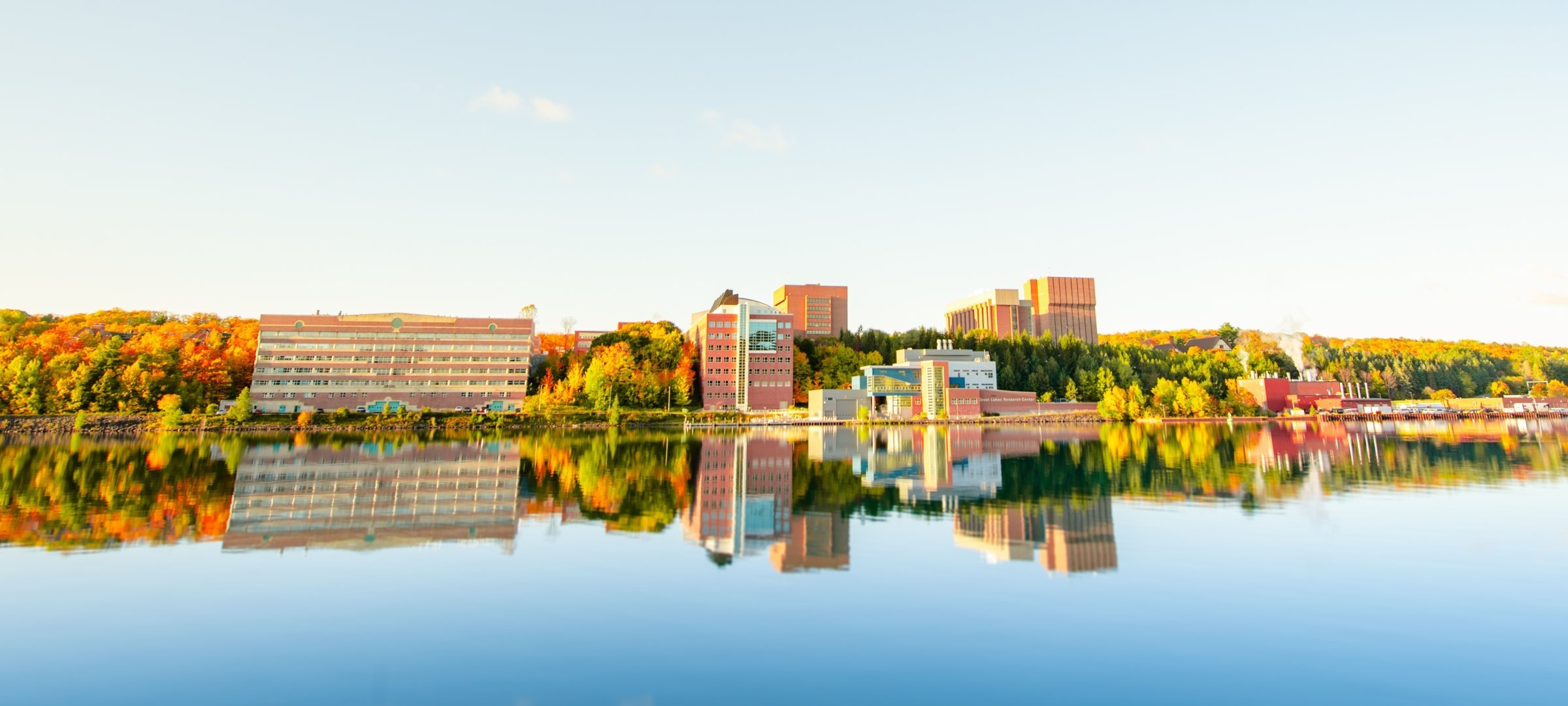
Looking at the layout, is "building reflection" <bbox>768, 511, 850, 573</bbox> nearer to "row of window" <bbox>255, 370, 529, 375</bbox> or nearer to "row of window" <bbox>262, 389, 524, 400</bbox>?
"row of window" <bbox>262, 389, 524, 400</bbox>

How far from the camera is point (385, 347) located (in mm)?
89750

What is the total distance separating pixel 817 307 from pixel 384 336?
94819 mm

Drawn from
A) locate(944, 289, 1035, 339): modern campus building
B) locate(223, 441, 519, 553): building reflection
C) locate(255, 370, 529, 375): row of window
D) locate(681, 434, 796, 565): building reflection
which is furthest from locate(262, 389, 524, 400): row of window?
locate(944, 289, 1035, 339): modern campus building

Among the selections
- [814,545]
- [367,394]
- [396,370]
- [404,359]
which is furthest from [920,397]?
[814,545]

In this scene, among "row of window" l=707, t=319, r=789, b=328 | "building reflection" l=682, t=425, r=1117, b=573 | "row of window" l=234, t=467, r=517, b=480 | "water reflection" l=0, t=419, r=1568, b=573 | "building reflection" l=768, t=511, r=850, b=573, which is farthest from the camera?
"row of window" l=707, t=319, r=789, b=328

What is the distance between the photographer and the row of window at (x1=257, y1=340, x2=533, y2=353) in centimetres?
8662

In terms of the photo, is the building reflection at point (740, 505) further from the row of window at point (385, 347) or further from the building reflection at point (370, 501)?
the row of window at point (385, 347)

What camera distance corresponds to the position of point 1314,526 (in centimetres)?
1759

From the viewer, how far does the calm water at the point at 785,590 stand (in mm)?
8102

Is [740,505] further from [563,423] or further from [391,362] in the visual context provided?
[391,362]

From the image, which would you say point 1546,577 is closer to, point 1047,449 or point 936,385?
point 1047,449

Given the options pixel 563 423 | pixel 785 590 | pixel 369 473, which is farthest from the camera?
pixel 563 423

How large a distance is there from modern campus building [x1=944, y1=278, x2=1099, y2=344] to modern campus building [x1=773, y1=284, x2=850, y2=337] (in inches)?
1157

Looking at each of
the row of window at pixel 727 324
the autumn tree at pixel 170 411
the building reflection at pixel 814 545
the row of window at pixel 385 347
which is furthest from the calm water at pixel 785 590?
the row of window at pixel 727 324
